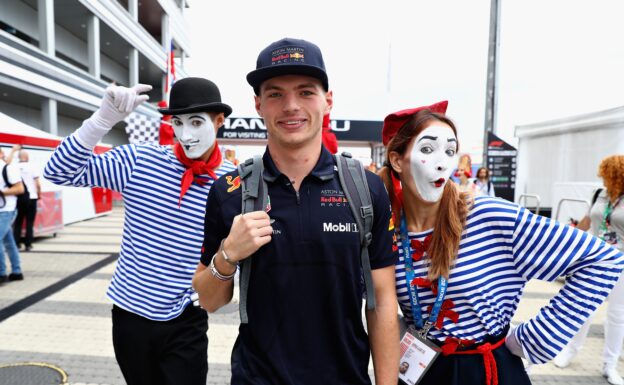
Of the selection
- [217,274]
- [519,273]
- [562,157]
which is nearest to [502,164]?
[562,157]

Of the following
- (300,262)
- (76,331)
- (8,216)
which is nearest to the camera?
(300,262)

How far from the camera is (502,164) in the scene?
38.0 ft

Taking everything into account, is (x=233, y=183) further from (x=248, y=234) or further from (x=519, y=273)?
(x=519, y=273)

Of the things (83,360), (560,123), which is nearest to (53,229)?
(83,360)

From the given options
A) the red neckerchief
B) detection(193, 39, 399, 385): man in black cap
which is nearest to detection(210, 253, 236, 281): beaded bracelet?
detection(193, 39, 399, 385): man in black cap

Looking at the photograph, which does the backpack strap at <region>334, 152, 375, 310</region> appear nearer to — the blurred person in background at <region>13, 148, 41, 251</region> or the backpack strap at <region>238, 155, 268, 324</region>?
the backpack strap at <region>238, 155, 268, 324</region>

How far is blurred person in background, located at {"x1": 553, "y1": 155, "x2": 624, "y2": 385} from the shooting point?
3.52 m

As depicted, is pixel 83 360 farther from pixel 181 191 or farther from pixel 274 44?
pixel 274 44

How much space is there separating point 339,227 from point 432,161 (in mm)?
503

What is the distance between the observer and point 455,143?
167cm

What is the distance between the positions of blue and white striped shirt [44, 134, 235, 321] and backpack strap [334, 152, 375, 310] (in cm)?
100

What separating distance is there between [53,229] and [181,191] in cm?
951

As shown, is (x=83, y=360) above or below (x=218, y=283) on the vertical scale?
below

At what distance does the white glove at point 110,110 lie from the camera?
6.27 ft
